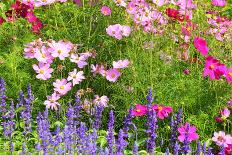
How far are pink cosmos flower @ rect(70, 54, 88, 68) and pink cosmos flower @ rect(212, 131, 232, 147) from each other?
1015 mm

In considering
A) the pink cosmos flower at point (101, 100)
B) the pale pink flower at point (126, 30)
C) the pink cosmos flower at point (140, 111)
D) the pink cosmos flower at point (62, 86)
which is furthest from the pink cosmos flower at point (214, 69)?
the pink cosmos flower at point (62, 86)

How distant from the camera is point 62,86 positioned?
432cm

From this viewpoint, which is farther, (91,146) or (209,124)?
(209,124)

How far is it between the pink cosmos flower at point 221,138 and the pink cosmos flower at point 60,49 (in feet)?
3.72

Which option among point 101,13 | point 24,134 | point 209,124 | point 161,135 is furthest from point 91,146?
point 101,13

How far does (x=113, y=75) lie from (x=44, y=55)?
49cm

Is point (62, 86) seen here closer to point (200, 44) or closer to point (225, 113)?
point (200, 44)

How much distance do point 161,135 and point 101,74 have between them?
63 centimetres

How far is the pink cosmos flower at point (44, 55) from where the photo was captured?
433 centimetres

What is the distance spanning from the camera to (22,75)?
4.45m

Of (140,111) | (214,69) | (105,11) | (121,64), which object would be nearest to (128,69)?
(121,64)

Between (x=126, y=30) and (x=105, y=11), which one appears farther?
(x=105, y=11)

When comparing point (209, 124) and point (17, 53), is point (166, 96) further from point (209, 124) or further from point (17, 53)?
point (17, 53)

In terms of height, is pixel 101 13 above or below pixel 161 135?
above
